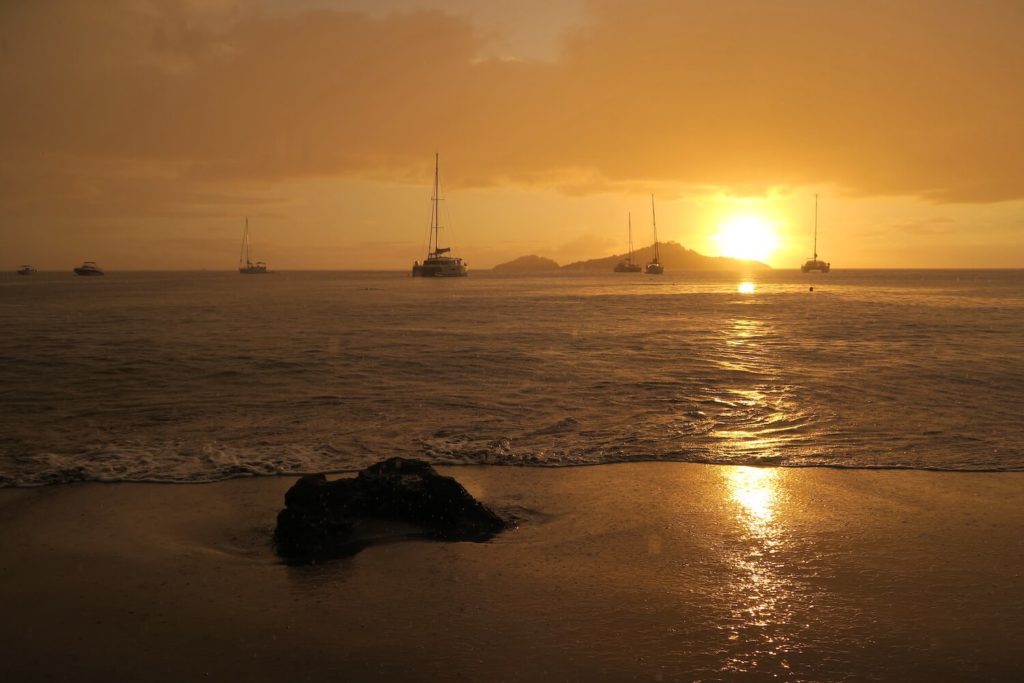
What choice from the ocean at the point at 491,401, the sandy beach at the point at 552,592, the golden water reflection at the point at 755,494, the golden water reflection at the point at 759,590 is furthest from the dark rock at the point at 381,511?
the ocean at the point at 491,401

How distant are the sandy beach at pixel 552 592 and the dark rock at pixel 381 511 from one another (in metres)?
0.30

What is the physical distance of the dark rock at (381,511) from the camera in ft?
22.3

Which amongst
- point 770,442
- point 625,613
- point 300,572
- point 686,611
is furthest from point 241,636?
point 770,442

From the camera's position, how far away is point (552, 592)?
573cm

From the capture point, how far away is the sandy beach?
465 centimetres

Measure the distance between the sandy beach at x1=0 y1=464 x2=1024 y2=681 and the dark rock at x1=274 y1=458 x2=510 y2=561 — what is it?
0.30 meters

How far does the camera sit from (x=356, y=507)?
7238 mm

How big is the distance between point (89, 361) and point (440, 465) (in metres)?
17.0

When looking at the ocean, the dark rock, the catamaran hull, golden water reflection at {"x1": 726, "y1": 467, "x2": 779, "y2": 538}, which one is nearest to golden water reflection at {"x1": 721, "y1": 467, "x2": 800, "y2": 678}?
golden water reflection at {"x1": 726, "y1": 467, "x2": 779, "y2": 538}

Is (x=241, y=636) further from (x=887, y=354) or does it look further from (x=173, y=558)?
(x=887, y=354)

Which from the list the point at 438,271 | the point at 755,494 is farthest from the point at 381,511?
the point at 438,271

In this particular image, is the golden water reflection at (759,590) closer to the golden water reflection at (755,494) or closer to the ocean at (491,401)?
the golden water reflection at (755,494)

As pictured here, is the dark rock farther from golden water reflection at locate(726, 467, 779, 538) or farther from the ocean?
the ocean

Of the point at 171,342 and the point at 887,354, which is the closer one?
the point at 887,354
